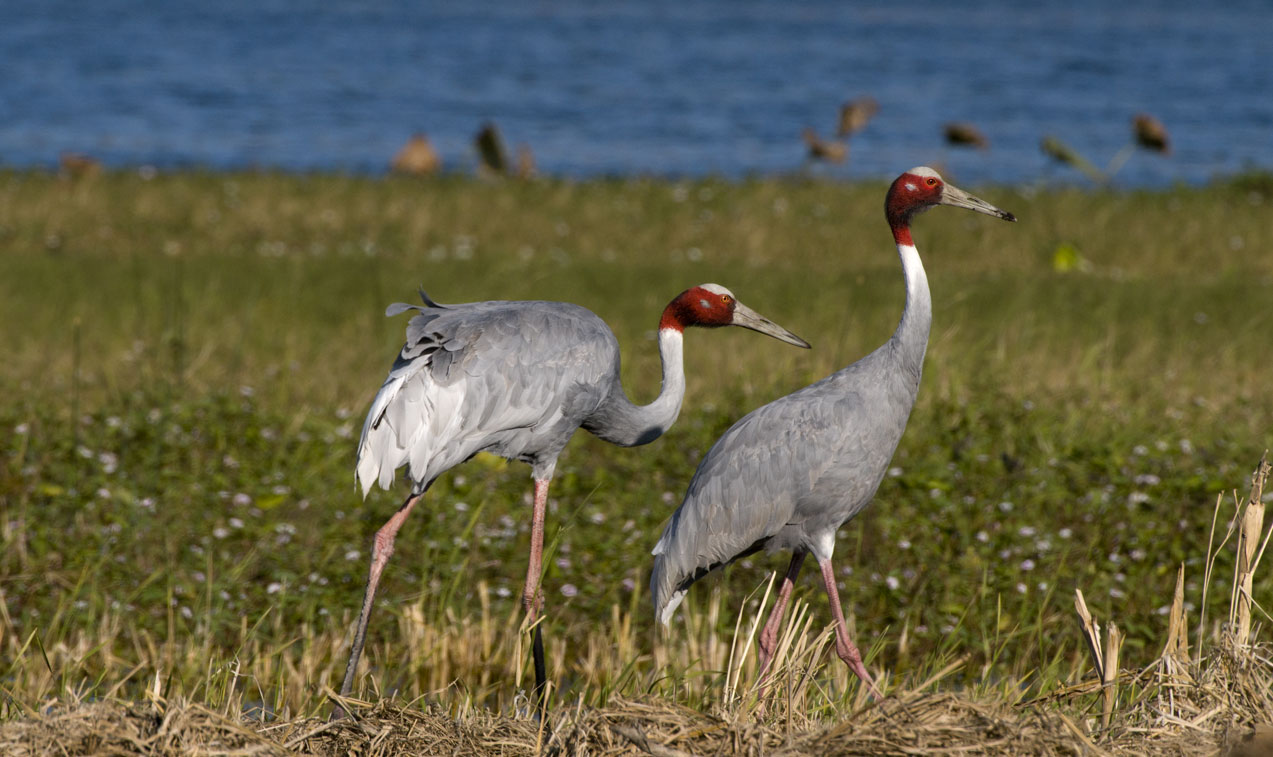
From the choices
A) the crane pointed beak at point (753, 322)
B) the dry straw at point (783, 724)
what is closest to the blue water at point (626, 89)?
the crane pointed beak at point (753, 322)

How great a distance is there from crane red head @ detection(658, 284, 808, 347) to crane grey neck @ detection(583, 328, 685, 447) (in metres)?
0.05

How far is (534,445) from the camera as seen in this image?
14.3 feet

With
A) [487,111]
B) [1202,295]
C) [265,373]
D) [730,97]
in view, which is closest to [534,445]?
[265,373]

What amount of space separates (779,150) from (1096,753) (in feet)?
77.3

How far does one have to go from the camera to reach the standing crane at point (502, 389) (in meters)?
4.09

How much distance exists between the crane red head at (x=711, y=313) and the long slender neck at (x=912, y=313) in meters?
0.34

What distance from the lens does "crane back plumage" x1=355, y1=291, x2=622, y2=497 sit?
13.4ft

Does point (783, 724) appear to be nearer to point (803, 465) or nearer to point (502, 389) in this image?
point (803, 465)

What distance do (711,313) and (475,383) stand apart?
0.78m

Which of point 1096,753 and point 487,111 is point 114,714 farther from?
point 487,111

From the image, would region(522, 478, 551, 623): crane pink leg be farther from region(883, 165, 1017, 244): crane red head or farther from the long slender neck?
region(883, 165, 1017, 244): crane red head

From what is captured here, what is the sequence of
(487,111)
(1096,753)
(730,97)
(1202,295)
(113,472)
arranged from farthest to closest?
1. (730,97)
2. (487,111)
3. (1202,295)
4. (113,472)
5. (1096,753)

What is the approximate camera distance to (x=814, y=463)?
4.30 m

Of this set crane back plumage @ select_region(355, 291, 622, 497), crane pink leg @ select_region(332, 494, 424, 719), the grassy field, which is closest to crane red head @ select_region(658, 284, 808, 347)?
crane back plumage @ select_region(355, 291, 622, 497)
